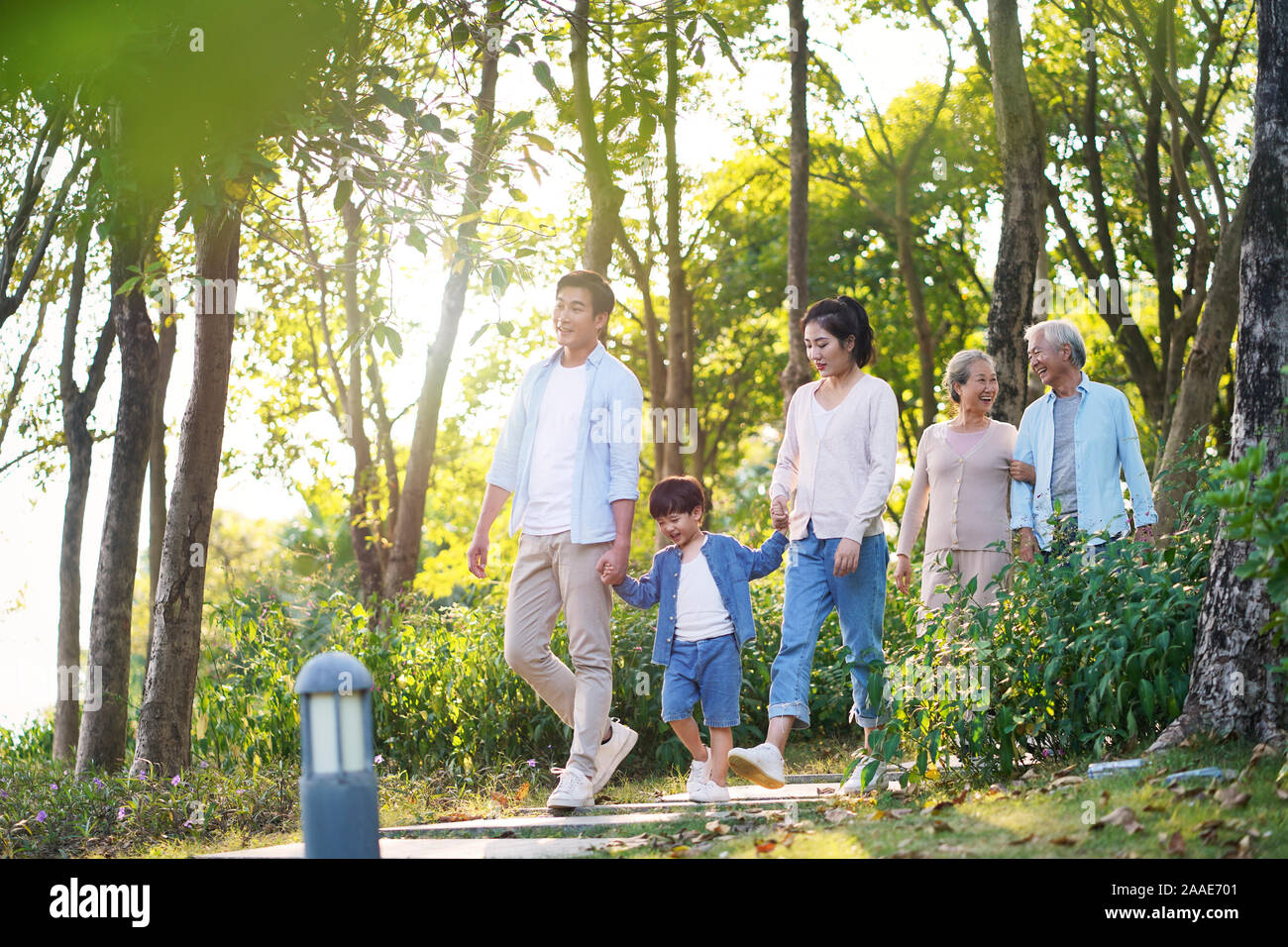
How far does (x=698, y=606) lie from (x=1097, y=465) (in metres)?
2.09

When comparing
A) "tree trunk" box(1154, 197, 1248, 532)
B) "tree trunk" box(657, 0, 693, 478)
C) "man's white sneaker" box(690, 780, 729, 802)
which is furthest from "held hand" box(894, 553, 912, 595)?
"tree trunk" box(657, 0, 693, 478)

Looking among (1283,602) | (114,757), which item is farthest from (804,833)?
(114,757)

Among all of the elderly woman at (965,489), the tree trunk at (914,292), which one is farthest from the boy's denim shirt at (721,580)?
the tree trunk at (914,292)

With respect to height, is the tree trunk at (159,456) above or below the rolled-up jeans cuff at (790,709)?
above

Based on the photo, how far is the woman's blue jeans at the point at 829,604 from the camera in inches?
234

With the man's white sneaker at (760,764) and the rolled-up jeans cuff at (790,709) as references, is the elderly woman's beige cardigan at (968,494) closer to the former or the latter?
the rolled-up jeans cuff at (790,709)

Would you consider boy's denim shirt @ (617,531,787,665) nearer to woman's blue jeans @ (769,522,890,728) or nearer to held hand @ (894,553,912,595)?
woman's blue jeans @ (769,522,890,728)

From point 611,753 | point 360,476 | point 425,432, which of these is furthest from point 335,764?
point 360,476

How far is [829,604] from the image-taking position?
6.06m

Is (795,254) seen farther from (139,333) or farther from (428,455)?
(139,333)

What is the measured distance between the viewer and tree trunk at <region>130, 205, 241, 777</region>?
27.5 feet

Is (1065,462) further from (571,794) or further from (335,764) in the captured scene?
(335,764)

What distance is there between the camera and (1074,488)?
21.2 feet

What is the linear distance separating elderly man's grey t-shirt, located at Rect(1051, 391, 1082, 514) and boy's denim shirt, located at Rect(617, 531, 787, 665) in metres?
1.45
